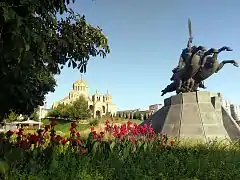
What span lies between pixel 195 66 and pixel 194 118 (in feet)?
10.1

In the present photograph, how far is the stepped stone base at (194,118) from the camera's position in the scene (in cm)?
1417

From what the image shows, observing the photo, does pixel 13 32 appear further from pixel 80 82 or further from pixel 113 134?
pixel 80 82

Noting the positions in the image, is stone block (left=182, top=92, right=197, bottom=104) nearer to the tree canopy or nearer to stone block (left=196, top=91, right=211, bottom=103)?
stone block (left=196, top=91, right=211, bottom=103)

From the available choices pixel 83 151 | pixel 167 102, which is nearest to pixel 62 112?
pixel 167 102

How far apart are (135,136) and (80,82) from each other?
131963mm

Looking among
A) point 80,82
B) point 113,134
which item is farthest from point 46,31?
point 80,82

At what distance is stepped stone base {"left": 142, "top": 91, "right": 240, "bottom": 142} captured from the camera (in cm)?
1417

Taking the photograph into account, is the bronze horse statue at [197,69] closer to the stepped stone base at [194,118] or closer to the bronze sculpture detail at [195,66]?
the bronze sculpture detail at [195,66]

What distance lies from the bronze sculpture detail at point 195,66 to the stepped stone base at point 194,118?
128 centimetres

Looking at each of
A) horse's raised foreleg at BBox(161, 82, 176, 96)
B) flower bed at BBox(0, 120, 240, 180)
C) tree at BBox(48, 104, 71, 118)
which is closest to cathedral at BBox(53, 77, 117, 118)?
tree at BBox(48, 104, 71, 118)

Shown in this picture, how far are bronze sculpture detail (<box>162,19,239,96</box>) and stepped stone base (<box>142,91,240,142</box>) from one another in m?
1.28

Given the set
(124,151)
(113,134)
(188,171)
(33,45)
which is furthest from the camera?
(113,134)

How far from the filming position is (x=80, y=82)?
13925cm

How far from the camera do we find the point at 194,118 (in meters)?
14.6
